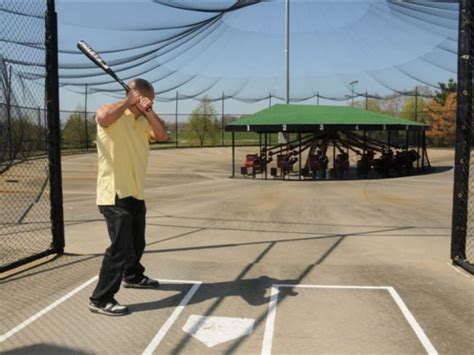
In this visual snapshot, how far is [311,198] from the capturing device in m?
12.8

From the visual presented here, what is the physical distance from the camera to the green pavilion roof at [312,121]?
1819 cm

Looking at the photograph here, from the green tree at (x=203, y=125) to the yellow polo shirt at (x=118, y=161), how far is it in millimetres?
37537

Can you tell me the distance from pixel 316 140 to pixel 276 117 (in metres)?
2.33

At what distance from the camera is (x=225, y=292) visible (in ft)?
15.9

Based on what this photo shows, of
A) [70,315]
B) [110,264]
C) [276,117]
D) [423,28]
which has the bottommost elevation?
[70,315]

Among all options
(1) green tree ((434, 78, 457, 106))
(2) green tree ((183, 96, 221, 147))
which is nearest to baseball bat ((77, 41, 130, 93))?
(2) green tree ((183, 96, 221, 147))

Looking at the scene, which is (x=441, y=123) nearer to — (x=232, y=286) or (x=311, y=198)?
(x=311, y=198)

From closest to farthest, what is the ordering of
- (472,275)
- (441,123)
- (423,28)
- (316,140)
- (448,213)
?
(472,275) → (448,213) → (316,140) → (423,28) → (441,123)

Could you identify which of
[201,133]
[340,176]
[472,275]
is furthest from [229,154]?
[472,275]

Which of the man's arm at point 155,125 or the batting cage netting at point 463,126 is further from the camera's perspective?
the batting cage netting at point 463,126

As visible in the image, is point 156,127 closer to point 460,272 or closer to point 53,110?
point 53,110

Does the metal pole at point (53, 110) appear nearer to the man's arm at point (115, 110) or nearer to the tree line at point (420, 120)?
the man's arm at point (115, 110)

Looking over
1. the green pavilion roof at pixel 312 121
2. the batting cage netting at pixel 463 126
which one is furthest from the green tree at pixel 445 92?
the batting cage netting at pixel 463 126

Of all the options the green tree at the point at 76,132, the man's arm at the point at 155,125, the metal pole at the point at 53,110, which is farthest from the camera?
the green tree at the point at 76,132
